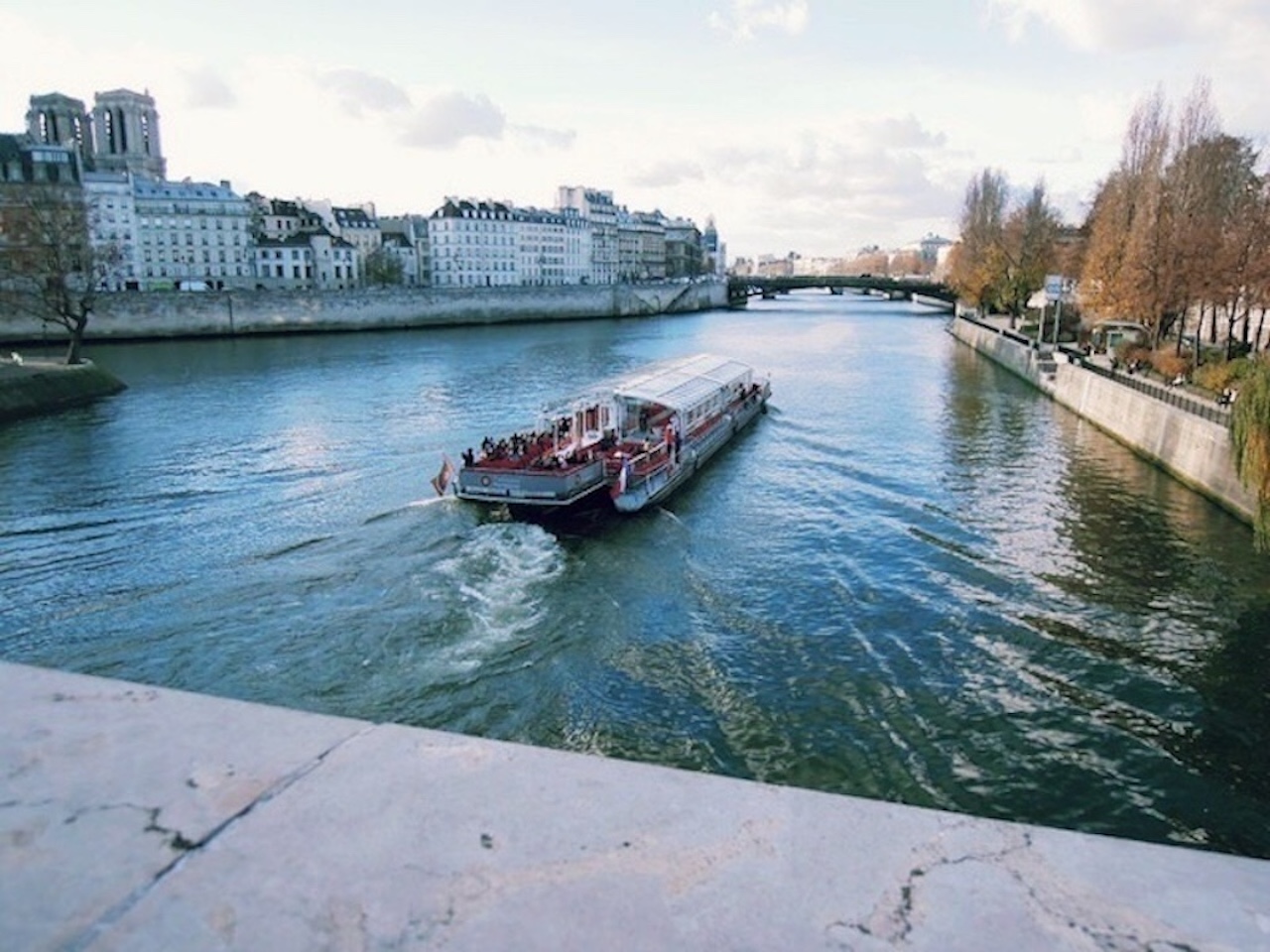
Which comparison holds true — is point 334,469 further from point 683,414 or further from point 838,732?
point 838,732

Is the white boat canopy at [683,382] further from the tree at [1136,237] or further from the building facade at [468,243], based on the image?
the building facade at [468,243]

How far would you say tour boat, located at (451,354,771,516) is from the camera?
21.2m

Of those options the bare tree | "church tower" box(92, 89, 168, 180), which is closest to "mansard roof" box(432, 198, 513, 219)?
"church tower" box(92, 89, 168, 180)

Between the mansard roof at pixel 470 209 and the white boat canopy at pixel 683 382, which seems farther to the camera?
the mansard roof at pixel 470 209

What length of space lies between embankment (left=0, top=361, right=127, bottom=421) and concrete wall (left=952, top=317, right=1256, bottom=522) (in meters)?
40.1

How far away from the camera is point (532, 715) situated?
11.9 metres

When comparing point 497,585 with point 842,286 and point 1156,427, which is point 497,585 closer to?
point 1156,427

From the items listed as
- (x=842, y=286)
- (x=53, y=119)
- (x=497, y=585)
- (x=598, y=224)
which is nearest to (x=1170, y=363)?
(x=497, y=585)

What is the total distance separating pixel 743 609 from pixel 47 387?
34654 millimetres

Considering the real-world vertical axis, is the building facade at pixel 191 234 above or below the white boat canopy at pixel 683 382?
above

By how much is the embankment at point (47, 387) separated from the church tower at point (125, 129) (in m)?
119

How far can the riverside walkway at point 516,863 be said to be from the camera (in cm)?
207

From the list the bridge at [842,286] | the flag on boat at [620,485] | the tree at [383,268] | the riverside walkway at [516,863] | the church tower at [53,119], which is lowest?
the flag on boat at [620,485]

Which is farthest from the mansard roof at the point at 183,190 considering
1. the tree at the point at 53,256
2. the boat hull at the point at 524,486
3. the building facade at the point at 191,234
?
the boat hull at the point at 524,486
